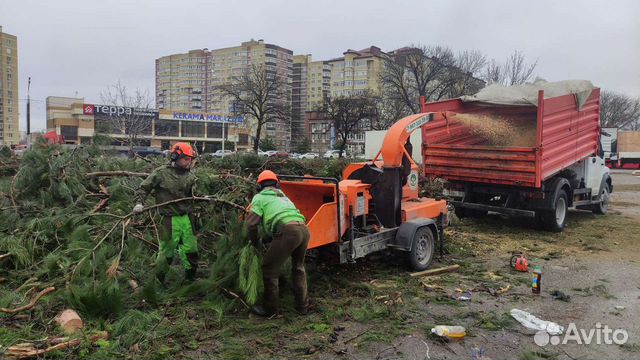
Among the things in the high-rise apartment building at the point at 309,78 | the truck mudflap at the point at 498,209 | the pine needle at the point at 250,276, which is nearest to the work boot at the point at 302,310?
the pine needle at the point at 250,276

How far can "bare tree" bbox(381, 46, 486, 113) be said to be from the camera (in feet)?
116

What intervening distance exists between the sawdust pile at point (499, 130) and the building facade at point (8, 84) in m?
69.5

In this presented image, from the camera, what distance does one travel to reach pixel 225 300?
471 cm

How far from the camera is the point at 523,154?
851 centimetres

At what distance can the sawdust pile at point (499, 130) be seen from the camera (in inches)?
362

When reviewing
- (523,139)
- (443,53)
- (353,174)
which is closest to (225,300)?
A: (353,174)

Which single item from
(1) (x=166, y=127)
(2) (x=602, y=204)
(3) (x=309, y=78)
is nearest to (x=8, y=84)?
(1) (x=166, y=127)

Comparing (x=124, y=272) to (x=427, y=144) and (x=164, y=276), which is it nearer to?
(x=164, y=276)

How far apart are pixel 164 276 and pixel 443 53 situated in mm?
35711

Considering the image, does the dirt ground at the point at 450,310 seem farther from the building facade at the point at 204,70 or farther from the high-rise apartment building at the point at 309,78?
the high-rise apartment building at the point at 309,78

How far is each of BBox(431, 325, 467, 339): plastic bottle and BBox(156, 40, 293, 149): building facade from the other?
80.5m

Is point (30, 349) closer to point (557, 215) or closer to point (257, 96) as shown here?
point (557, 215)

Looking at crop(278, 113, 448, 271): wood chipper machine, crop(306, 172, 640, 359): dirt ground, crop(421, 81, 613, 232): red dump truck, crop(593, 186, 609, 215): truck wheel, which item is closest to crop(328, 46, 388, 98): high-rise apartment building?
crop(593, 186, 609, 215): truck wheel

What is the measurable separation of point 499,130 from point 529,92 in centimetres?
100
